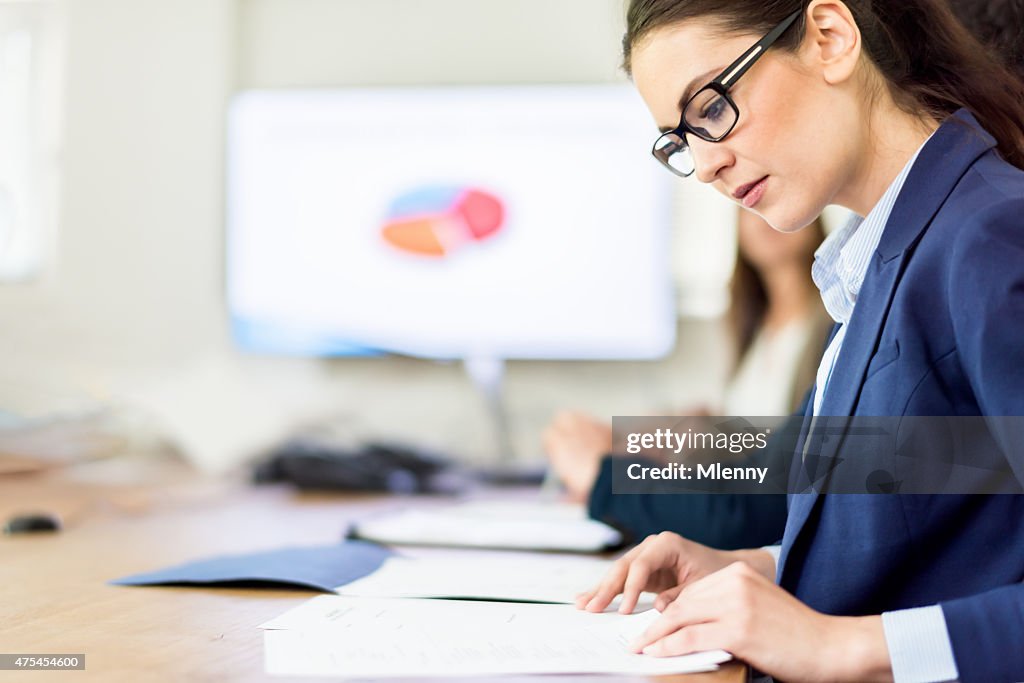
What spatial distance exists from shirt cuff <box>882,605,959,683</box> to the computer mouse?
1022mm

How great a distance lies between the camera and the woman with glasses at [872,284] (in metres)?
0.61

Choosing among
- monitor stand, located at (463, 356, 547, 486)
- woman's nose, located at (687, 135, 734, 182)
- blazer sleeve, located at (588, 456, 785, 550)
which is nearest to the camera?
woman's nose, located at (687, 135, 734, 182)

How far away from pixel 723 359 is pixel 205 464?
1145mm

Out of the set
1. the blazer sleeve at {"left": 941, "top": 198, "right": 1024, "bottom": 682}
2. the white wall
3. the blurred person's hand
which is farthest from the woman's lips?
the white wall

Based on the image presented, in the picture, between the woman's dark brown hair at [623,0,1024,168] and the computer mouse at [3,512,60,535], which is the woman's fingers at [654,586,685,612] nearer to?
the woman's dark brown hair at [623,0,1024,168]

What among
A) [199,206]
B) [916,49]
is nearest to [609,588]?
[916,49]

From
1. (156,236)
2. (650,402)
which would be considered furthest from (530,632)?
(156,236)

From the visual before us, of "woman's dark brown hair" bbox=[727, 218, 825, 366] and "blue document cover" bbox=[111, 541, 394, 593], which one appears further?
"woman's dark brown hair" bbox=[727, 218, 825, 366]

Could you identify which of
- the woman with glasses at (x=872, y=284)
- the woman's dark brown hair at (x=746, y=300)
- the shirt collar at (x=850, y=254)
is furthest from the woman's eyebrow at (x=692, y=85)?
the woman's dark brown hair at (x=746, y=300)

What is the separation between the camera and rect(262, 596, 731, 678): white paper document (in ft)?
1.99

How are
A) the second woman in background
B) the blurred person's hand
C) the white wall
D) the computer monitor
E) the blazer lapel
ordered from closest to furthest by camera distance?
the blazer lapel, the second woman in background, the blurred person's hand, the computer monitor, the white wall

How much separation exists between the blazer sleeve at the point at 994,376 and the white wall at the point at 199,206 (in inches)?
62.8

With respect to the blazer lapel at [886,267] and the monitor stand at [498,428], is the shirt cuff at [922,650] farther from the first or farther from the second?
the monitor stand at [498,428]

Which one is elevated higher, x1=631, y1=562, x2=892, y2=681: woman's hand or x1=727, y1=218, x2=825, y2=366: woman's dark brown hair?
x1=727, y1=218, x2=825, y2=366: woman's dark brown hair
